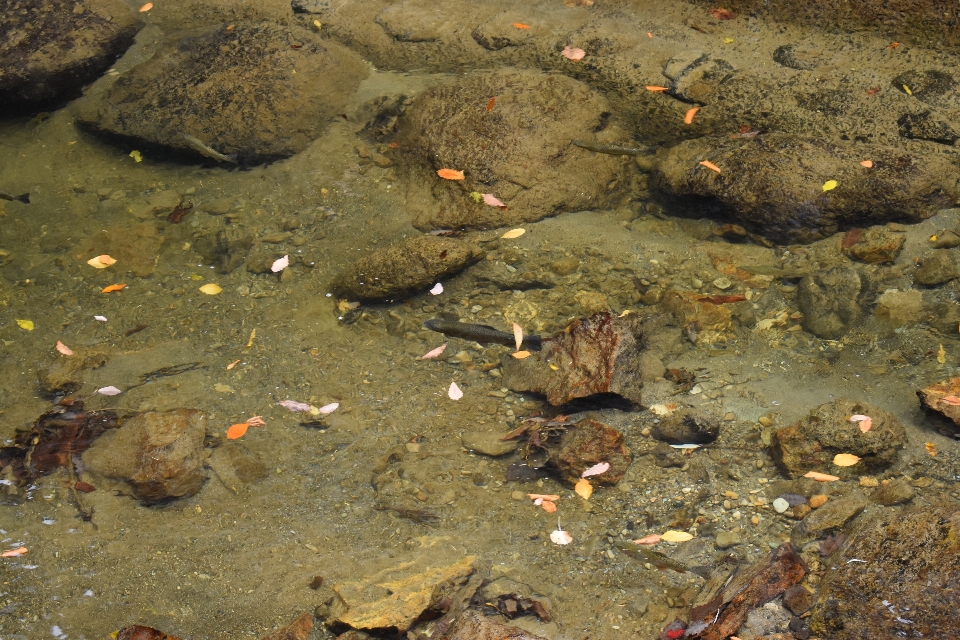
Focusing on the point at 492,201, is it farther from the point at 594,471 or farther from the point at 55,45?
the point at 55,45

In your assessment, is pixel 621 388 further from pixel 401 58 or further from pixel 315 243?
pixel 401 58

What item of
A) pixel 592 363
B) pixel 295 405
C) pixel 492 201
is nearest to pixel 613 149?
pixel 492 201

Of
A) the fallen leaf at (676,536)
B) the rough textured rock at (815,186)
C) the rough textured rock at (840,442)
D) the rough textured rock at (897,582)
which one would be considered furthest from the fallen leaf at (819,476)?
the rough textured rock at (815,186)

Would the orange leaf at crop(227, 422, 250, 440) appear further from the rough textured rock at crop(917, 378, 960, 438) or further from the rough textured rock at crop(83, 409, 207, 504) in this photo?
the rough textured rock at crop(917, 378, 960, 438)

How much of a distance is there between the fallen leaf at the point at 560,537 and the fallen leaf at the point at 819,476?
3.30ft

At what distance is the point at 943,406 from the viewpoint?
10.1ft

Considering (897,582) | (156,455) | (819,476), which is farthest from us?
(156,455)

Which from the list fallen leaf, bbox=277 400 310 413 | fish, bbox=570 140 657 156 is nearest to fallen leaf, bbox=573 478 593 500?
fallen leaf, bbox=277 400 310 413

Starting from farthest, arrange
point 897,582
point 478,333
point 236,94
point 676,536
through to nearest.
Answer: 1. point 236,94
2. point 478,333
3. point 676,536
4. point 897,582

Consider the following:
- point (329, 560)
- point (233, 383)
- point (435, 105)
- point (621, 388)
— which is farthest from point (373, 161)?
point (329, 560)

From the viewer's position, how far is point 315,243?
4.30 meters

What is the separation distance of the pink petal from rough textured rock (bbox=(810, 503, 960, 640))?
2484 millimetres

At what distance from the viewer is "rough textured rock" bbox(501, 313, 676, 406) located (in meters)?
3.36

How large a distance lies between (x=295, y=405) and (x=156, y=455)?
0.63 metres
